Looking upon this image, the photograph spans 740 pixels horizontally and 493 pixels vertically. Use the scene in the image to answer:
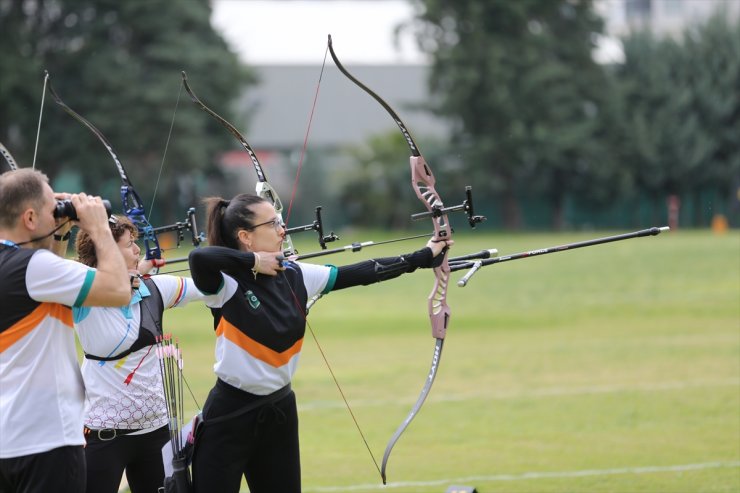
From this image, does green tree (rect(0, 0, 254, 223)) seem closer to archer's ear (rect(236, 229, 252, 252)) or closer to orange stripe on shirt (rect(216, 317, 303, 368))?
archer's ear (rect(236, 229, 252, 252))

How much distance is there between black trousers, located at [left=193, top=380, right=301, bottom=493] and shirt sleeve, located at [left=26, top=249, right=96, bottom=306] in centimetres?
89

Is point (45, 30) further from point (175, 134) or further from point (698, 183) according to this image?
point (698, 183)

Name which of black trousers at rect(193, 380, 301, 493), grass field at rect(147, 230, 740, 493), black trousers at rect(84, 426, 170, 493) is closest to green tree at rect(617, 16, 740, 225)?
grass field at rect(147, 230, 740, 493)

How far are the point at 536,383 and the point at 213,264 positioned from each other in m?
7.91

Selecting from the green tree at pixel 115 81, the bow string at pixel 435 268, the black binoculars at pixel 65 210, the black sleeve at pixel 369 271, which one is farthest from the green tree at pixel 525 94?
the black binoculars at pixel 65 210

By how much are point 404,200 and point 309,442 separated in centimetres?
3322

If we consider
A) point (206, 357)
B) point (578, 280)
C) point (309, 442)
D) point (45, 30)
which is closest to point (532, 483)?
point (309, 442)

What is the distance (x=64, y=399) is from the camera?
3.73m

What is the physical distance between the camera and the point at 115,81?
39.5 m

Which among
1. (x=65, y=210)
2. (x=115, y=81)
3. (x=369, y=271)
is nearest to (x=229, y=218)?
(x=369, y=271)

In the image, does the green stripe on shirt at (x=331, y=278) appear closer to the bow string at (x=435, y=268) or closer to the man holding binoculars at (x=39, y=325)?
the bow string at (x=435, y=268)

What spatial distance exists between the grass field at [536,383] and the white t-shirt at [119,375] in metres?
2.54

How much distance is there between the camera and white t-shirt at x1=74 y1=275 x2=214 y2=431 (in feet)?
15.6

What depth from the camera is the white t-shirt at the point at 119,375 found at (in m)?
4.77
